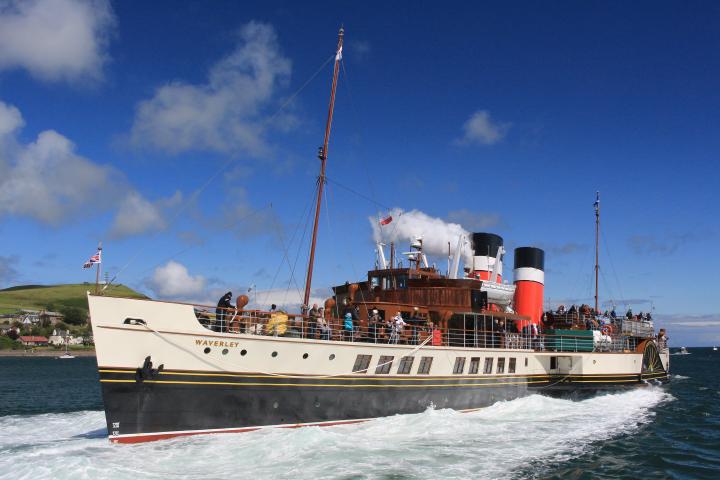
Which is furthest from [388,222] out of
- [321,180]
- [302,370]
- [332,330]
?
[302,370]

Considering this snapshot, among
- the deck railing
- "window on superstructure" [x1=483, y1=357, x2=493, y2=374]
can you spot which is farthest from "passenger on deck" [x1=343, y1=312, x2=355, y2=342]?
"window on superstructure" [x1=483, y1=357, x2=493, y2=374]

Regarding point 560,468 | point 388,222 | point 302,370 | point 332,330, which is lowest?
point 560,468

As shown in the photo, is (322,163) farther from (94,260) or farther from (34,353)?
(34,353)

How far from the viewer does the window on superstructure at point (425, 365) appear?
20.7m

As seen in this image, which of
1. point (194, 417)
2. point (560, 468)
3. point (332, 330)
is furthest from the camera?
point (332, 330)

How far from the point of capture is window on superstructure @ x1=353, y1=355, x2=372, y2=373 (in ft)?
62.7

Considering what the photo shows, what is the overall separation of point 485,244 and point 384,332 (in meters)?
13.0

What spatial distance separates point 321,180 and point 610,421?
1565 centimetres

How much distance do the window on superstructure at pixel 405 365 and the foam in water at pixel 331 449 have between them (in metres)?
1.67

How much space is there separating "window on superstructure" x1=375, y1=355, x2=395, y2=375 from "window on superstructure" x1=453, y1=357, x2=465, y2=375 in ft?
11.4

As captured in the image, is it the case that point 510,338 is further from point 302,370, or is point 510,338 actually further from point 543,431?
point 302,370

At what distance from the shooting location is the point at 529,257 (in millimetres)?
31438

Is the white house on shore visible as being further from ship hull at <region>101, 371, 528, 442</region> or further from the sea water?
ship hull at <region>101, 371, 528, 442</region>

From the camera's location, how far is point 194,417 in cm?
1625
